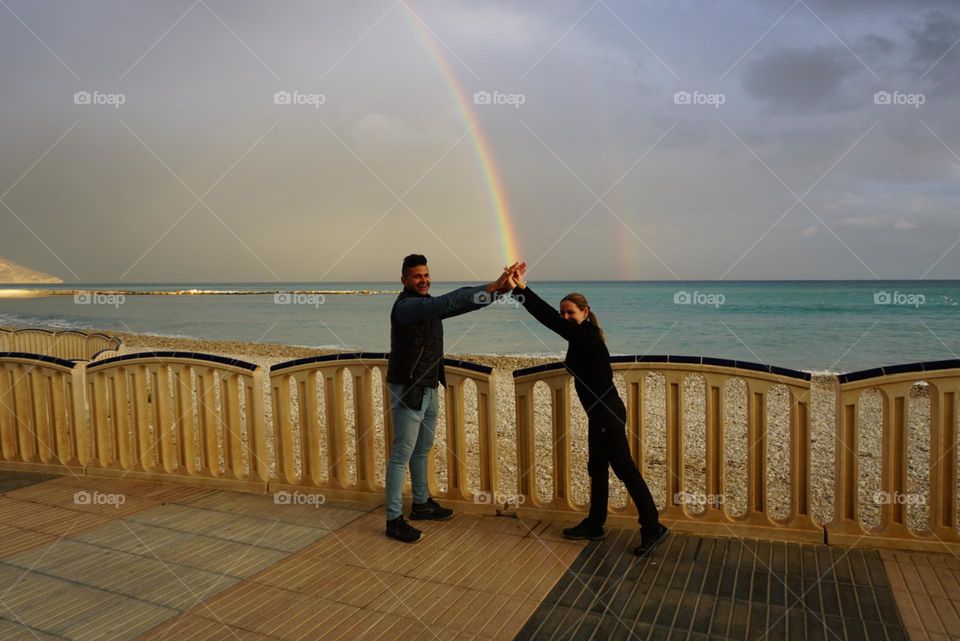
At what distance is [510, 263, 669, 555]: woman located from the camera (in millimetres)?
3943

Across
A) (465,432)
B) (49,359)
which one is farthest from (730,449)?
(49,359)

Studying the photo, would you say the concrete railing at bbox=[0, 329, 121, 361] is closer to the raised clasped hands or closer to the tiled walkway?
the tiled walkway

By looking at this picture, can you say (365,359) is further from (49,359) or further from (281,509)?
Answer: (49,359)

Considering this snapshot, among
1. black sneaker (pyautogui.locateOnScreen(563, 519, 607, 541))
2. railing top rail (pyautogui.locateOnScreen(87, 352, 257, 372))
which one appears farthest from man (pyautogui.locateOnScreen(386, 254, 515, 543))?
railing top rail (pyautogui.locateOnScreen(87, 352, 257, 372))

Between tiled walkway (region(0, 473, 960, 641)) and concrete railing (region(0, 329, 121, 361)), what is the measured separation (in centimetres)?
775

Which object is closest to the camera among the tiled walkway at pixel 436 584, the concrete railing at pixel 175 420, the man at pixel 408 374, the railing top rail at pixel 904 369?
the tiled walkway at pixel 436 584

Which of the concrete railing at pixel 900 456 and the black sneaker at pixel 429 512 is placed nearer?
the concrete railing at pixel 900 456

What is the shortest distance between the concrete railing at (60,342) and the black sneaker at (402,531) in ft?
28.1

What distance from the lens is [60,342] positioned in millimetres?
12414

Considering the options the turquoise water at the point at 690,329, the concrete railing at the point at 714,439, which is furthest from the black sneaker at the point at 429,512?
the turquoise water at the point at 690,329

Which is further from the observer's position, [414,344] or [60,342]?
[60,342]

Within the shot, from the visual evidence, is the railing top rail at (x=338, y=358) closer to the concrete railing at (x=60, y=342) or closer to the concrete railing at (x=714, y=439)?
the concrete railing at (x=714, y=439)

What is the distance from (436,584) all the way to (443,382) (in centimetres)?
146

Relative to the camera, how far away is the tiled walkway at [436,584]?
306 centimetres
